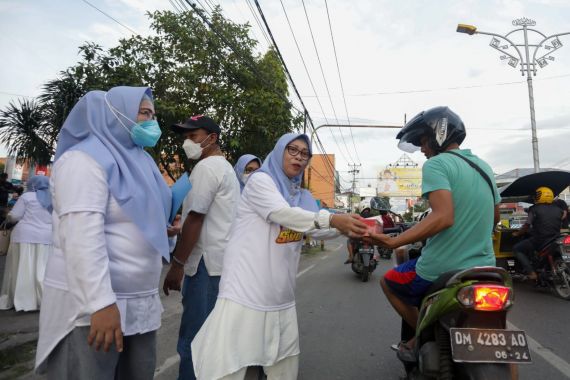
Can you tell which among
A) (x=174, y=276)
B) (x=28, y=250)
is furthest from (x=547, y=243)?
(x=28, y=250)

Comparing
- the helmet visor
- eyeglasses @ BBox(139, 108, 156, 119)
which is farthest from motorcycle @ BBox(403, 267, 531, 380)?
eyeglasses @ BBox(139, 108, 156, 119)

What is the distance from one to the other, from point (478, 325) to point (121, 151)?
6.52 feet

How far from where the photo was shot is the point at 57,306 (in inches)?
70.6

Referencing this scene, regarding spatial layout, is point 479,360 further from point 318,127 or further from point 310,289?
point 318,127

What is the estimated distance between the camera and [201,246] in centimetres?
293

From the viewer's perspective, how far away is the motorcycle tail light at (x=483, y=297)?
218cm

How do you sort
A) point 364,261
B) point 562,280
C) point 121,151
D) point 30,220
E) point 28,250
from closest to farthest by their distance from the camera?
point 121,151, point 28,250, point 30,220, point 562,280, point 364,261

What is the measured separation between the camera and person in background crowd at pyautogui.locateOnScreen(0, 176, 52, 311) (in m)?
5.76

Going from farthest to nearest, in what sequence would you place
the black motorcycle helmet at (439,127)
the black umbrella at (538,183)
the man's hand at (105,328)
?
1. the black umbrella at (538,183)
2. the black motorcycle helmet at (439,127)
3. the man's hand at (105,328)

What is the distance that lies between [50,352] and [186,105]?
9.88m

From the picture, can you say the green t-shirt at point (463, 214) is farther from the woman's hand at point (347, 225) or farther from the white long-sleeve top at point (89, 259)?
the white long-sleeve top at point (89, 259)

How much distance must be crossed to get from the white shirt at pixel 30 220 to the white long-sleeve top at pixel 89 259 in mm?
4794

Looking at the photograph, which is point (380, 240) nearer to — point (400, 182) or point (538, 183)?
point (538, 183)

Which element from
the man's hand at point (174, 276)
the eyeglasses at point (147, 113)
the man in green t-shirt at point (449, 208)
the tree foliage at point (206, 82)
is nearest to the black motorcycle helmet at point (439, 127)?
the man in green t-shirt at point (449, 208)
